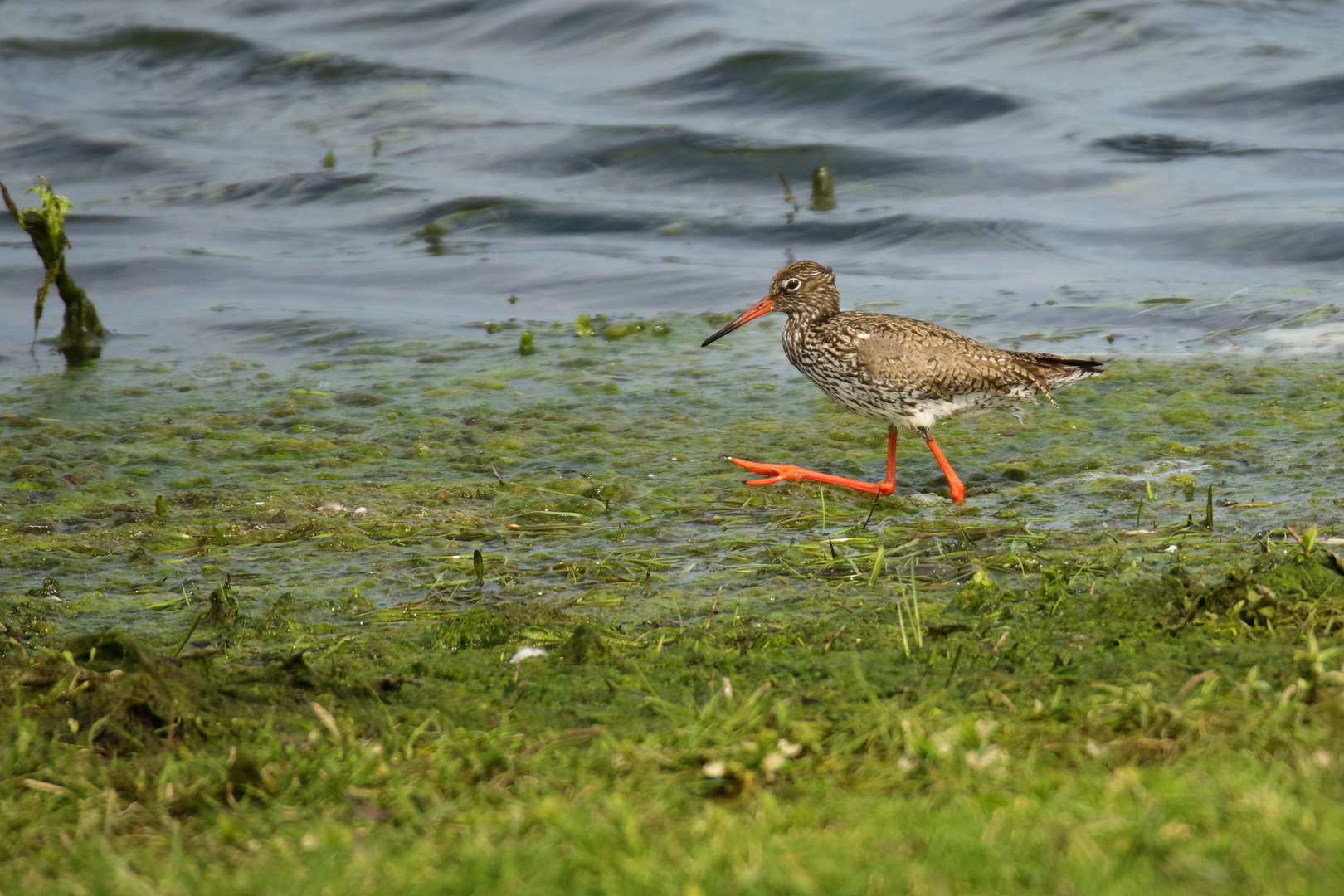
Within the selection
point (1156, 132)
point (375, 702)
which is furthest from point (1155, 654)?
point (1156, 132)

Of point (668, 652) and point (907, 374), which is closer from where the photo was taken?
point (668, 652)

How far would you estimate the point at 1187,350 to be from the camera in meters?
9.37

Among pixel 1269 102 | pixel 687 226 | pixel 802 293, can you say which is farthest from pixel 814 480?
pixel 1269 102

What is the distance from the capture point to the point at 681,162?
16172mm

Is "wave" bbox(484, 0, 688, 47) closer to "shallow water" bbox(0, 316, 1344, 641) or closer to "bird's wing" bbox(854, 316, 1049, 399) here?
"shallow water" bbox(0, 316, 1344, 641)

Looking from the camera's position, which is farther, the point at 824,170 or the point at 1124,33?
the point at 1124,33

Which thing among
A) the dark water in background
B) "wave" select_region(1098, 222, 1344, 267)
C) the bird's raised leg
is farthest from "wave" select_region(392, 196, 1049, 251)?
the bird's raised leg

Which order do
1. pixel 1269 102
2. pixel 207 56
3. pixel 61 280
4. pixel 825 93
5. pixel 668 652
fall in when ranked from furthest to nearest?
pixel 207 56
pixel 825 93
pixel 1269 102
pixel 61 280
pixel 668 652

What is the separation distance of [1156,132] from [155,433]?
39.7 feet

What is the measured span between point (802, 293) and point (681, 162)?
8850 mm

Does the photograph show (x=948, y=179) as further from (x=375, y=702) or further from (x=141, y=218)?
(x=375, y=702)

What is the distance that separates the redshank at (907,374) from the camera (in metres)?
6.89

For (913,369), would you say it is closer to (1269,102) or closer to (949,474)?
(949,474)

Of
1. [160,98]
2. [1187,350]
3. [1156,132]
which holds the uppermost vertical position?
[160,98]
